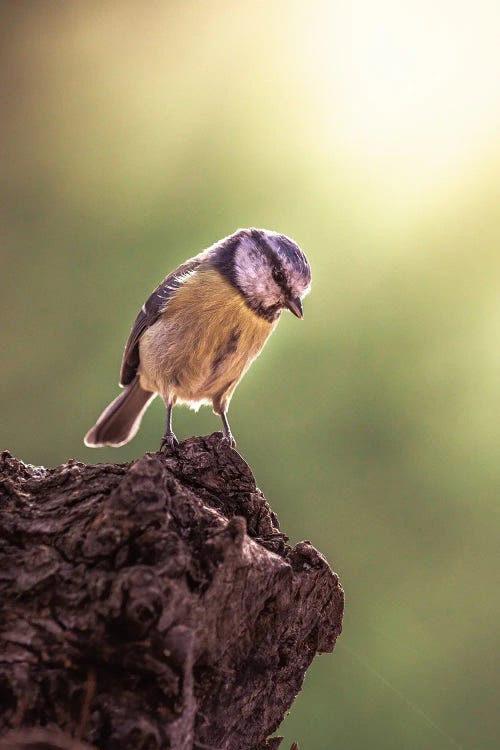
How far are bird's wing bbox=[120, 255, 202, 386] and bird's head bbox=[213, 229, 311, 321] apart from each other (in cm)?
16

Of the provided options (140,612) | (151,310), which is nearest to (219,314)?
(151,310)

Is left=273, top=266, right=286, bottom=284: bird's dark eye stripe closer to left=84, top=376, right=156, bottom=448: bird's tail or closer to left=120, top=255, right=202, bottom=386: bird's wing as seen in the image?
left=120, top=255, right=202, bottom=386: bird's wing

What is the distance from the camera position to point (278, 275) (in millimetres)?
2451

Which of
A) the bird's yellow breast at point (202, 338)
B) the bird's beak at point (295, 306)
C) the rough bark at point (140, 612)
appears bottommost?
the rough bark at point (140, 612)

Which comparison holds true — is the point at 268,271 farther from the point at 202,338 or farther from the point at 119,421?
the point at 119,421

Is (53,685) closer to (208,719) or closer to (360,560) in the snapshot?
(208,719)

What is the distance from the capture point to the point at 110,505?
1.26 metres

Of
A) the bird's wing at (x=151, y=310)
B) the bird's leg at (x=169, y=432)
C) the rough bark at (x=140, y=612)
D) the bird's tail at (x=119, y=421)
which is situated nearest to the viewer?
the rough bark at (x=140, y=612)

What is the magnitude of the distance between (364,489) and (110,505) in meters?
2.01

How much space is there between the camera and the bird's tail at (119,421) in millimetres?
2992

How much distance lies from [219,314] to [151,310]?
0.37 metres

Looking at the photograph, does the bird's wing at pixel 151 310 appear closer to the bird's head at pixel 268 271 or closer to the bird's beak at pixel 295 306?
the bird's head at pixel 268 271

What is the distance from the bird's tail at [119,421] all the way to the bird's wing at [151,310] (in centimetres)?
8

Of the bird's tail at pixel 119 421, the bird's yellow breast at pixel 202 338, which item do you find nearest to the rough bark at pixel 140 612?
the bird's yellow breast at pixel 202 338
